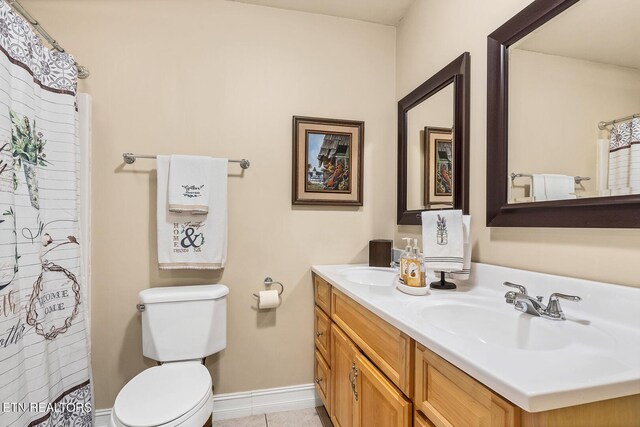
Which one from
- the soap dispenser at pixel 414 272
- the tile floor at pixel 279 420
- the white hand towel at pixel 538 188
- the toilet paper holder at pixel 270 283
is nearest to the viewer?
the white hand towel at pixel 538 188

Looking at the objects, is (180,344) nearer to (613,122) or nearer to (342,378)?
(342,378)

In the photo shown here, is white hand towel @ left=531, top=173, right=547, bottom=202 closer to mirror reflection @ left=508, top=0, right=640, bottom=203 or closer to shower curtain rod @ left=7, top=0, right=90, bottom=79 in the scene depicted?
mirror reflection @ left=508, top=0, right=640, bottom=203

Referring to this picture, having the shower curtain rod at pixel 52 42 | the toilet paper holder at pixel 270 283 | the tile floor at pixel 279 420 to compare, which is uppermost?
the shower curtain rod at pixel 52 42

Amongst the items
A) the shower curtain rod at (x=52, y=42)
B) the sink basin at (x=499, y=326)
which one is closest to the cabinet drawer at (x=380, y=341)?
the sink basin at (x=499, y=326)

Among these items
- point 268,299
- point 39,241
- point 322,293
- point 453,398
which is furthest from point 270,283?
point 453,398

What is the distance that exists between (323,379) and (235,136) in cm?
148

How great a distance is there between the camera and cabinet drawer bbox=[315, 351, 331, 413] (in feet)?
5.38

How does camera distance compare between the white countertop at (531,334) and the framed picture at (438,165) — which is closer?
the white countertop at (531,334)

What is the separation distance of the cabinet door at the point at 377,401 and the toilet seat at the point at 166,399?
2.04 ft

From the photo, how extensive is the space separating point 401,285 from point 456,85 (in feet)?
3.13

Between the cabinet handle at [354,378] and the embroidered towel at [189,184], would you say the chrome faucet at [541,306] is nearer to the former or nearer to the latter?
the cabinet handle at [354,378]

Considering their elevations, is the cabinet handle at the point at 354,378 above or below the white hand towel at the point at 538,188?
below

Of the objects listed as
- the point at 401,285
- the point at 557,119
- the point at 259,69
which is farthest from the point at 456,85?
the point at 259,69

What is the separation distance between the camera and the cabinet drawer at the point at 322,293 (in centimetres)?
169
